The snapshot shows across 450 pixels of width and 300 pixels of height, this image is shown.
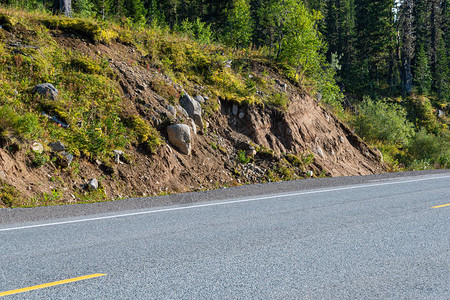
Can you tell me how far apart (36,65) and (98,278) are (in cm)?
1026

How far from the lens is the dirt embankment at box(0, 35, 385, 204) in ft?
32.8

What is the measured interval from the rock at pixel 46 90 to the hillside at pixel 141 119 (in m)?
0.06

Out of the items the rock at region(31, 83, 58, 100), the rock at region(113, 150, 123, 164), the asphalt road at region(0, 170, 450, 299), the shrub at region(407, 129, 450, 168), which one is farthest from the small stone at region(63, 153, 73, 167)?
the shrub at region(407, 129, 450, 168)

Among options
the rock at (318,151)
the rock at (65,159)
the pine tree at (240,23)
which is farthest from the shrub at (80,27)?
the pine tree at (240,23)

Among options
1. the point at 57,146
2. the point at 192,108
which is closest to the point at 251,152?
the point at 192,108

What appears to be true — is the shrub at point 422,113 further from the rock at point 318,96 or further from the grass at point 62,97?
the grass at point 62,97

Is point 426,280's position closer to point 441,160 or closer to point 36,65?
point 36,65

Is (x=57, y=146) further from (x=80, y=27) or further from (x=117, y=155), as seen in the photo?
(x=80, y=27)

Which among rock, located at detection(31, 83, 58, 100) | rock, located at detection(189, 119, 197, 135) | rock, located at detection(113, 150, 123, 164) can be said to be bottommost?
rock, located at detection(113, 150, 123, 164)

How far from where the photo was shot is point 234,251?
5.00 m

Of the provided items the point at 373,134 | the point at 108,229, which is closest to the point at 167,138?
the point at 108,229

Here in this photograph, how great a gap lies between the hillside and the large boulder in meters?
0.06

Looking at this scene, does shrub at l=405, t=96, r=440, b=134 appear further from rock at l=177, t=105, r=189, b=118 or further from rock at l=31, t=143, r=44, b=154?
rock at l=31, t=143, r=44, b=154

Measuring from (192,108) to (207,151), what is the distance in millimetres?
2017
